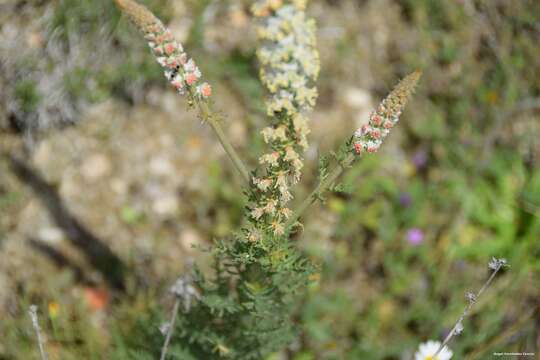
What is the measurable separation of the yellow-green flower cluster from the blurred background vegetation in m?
1.49

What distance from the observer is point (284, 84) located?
59.9 inches

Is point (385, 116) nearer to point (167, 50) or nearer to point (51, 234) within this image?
point (167, 50)

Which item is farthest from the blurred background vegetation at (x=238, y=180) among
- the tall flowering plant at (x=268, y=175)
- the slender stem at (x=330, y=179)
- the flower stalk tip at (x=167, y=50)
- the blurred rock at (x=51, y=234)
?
the flower stalk tip at (x=167, y=50)

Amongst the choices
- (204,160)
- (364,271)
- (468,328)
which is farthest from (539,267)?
(204,160)

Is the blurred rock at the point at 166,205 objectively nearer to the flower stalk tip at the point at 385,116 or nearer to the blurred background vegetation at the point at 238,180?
the blurred background vegetation at the point at 238,180

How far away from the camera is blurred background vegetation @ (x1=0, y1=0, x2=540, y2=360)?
332cm

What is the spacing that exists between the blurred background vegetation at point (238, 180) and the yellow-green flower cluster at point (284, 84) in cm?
149

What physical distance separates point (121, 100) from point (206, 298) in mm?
2059

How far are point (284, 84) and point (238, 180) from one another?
7.49 ft

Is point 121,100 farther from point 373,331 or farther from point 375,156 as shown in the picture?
point 373,331

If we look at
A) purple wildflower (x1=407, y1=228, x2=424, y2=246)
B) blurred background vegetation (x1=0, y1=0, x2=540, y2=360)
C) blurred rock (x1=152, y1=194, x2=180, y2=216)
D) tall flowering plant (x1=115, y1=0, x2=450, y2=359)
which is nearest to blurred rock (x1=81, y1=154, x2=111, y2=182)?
blurred background vegetation (x1=0, y1=0, x2=540, y2=360)

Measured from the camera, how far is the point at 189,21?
4.04 meters

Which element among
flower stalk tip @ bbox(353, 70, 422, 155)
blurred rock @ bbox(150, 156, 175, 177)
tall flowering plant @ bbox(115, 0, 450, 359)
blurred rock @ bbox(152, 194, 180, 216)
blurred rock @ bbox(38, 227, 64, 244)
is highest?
blurred rock @ bbox(150, 156, 175, 177)

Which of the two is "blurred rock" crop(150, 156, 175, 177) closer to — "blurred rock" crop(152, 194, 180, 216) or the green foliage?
"blurred rock" crop(152, 194, 180, 216)
